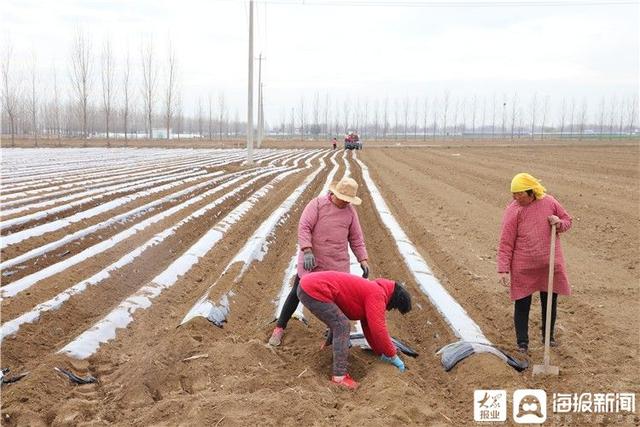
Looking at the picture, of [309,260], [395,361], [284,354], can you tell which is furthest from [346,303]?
[284,354]

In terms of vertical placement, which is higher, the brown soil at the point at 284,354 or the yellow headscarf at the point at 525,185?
the yellow headscarf at the point at 525,185

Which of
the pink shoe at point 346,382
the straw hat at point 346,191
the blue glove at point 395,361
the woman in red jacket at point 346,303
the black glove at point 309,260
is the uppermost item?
the straw hat at point 346,191

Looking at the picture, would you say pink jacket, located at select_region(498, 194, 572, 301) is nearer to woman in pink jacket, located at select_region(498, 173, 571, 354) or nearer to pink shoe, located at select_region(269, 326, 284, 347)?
woman in pink jacket, located at select_region(498, 173, 571, 354)

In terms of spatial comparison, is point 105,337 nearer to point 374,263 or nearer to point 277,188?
point 374,263

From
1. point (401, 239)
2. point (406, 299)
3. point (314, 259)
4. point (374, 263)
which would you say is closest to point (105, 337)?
point (314, 259)

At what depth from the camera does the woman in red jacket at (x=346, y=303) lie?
15.7 feet

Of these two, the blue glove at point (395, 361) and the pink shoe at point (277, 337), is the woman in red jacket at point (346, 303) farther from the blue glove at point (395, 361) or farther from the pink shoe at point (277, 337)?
the pink shoe at point (277, 337)

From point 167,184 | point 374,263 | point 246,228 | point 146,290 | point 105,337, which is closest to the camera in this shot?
point 105,337

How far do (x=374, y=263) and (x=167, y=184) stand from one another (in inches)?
394

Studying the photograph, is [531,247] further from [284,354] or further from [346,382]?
[284,354]

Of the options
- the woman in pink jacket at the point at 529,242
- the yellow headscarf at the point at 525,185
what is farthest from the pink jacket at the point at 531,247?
the yellow headscarf at the point at 525,185

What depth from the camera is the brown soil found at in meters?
4.23

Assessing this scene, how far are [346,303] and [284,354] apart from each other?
85cm

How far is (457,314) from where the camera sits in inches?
255
